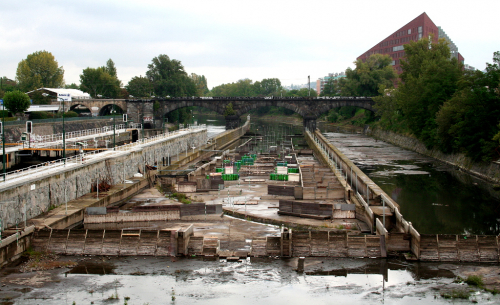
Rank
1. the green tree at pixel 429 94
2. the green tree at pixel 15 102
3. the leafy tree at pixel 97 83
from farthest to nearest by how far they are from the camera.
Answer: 1. the leafy tree at pixel 97 83
2. the green tree at pixel 429 94
3. the green tree at pixel 15 102

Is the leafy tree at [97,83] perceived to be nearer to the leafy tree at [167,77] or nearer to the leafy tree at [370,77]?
the leafy tree at [167,77]

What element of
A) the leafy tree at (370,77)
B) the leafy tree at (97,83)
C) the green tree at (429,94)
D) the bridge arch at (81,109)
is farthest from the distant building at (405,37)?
the leafy tree at (97,83)

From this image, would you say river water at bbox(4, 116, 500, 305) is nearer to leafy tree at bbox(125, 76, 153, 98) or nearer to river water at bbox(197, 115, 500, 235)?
river water at bbox(197, 115, 500, 235)

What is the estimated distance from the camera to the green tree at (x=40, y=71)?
160m

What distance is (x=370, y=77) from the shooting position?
157625mm

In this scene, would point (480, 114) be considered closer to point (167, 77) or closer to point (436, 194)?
point (436, 194)

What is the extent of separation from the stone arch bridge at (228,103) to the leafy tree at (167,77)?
77.1 feet

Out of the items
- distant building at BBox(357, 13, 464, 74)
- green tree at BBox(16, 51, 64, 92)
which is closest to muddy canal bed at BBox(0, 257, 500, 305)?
distant building at BBox(357, 13, 464, 74)

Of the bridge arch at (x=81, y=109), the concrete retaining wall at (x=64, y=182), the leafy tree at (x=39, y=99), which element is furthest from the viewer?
the bridge arch at (x=81, y=109)

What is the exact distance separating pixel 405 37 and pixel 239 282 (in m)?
154

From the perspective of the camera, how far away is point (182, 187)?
48062 millimetres

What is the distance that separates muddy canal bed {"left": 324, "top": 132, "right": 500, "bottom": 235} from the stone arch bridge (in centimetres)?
5967

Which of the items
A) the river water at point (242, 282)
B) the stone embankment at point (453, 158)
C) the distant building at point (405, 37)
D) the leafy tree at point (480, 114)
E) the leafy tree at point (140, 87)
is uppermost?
the distant building at point (405, 37)

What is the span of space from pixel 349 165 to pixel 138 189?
25014mm
